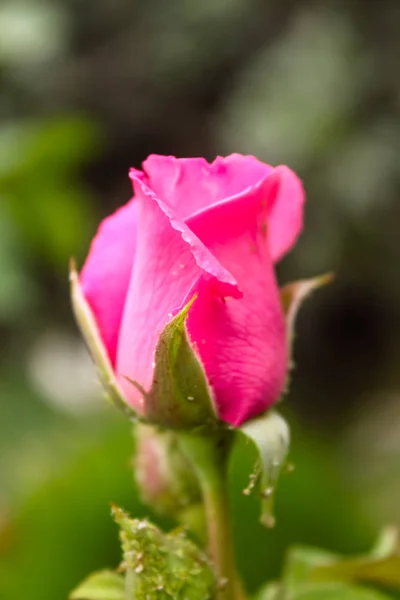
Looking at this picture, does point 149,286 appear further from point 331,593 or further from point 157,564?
point 331,593

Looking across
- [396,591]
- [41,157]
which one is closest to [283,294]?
[396,591]

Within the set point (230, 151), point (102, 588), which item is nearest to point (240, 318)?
point (102, 588)

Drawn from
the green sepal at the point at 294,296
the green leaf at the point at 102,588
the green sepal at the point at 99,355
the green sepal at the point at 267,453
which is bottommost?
the green leaf at the point at 102,588

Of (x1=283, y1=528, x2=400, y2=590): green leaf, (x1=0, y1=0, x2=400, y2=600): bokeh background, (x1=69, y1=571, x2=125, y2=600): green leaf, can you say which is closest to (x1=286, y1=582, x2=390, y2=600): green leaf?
(x1=283, y1=528, x2=400, y2=590): green leaf

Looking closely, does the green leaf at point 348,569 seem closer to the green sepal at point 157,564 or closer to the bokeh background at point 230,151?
the green sepal at point 157,564

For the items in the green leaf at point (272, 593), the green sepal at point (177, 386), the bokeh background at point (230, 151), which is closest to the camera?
the green sepal at point (177, 386)

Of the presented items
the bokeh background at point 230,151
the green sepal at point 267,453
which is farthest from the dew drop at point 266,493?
the bokeh background at point 230,151

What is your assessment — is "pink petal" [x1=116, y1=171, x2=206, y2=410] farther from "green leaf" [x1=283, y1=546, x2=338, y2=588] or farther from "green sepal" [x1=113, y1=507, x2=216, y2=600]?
"green leaf" [x1=283, y1=546, x2=338, y2=588]
